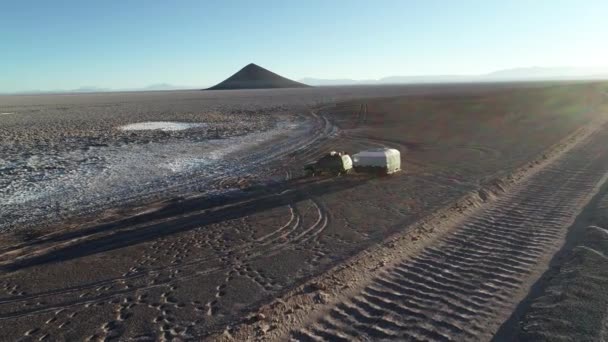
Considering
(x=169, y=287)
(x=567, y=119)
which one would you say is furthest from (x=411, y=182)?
(x=567, y=119)

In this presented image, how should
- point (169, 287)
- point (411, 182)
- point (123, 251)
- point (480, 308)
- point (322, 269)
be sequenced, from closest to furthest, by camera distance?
point (480, 308) < point (169, 287) < point (322, 269) < point (123, 251) < point (411, 182)

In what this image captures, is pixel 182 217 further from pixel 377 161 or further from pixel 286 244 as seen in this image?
pixel 377 161

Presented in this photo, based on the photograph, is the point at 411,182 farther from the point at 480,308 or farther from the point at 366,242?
the point at 480,308

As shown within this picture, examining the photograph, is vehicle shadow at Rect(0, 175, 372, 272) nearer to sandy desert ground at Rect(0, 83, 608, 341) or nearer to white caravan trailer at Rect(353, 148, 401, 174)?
sandy desert ground at Rect(0, 83, 608, 341)

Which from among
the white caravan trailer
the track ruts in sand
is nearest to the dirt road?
the track ruts in sand

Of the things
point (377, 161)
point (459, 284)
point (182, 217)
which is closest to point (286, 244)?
point (182, 217)

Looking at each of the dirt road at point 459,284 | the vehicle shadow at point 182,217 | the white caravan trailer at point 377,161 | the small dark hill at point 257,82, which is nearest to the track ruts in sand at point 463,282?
the dirt road at point 459,284
